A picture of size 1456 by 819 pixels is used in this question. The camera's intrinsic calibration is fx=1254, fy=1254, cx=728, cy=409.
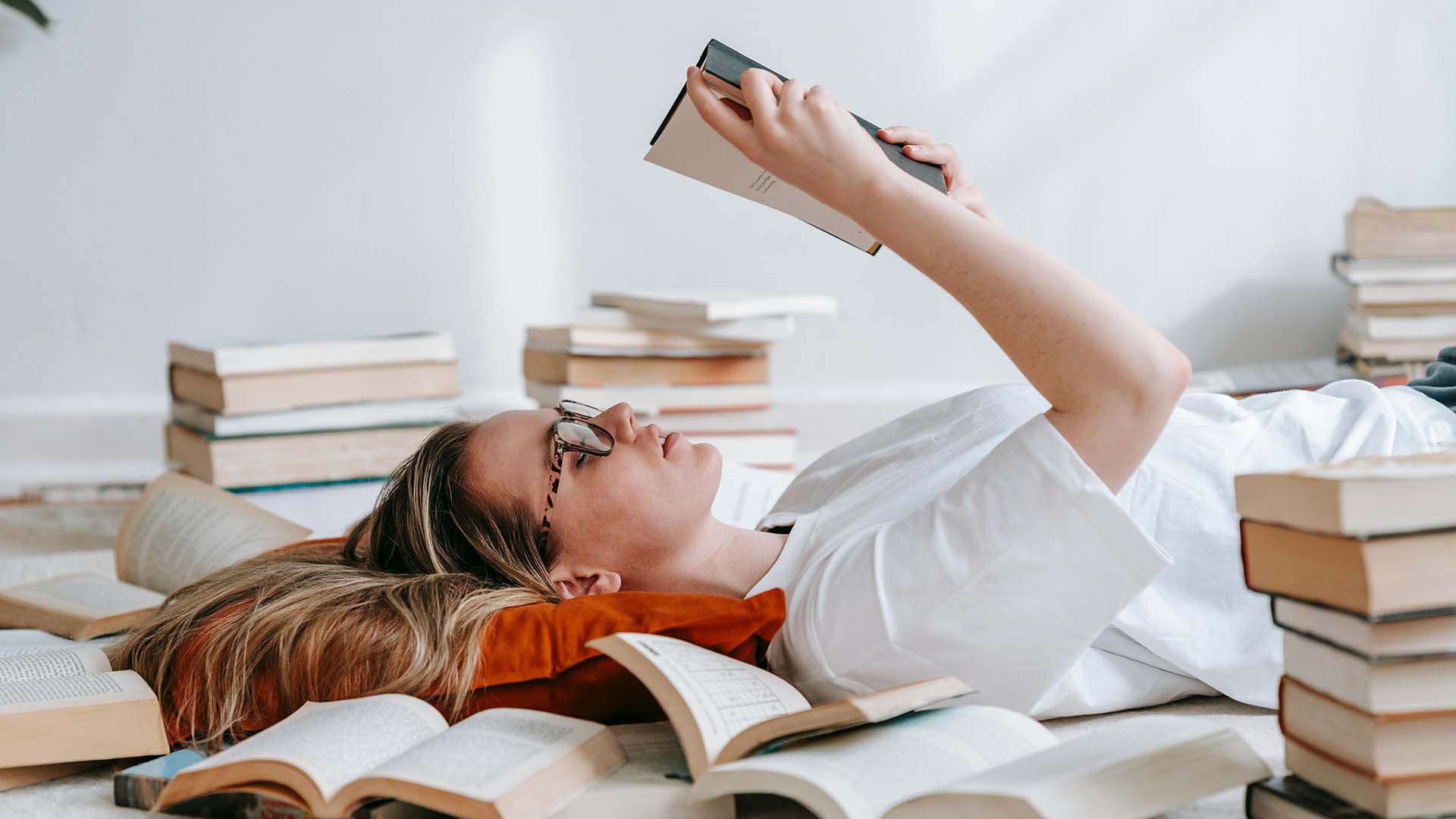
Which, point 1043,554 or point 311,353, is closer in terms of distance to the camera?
point 1043,554

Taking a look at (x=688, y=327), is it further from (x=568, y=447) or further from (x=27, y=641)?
(x=27, y=641)

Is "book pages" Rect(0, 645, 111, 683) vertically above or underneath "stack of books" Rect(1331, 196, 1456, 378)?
underneath

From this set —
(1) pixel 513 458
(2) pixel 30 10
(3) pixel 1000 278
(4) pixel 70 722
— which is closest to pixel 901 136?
(3) pixel 1000 278

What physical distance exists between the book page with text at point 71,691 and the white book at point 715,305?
154cm

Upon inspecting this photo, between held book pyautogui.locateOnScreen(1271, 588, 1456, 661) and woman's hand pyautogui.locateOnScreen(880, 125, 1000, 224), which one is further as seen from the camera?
woman's hand pyautogui.locateOnScreen(880, 125, 1000, 224)

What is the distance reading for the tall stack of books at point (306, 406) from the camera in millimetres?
2529

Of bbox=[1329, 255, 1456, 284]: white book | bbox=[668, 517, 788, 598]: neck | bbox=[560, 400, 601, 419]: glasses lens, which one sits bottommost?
bbox=[668, 517, 788, 598]: neck

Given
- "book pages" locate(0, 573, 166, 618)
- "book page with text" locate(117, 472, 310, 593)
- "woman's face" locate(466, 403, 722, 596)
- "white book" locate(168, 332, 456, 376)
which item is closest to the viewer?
"woman's face" locate(466, 403, 722, 596)

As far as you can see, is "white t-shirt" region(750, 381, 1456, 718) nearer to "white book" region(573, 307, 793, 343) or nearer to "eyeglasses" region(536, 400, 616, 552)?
"eyeglasses" region(536, 400, 616, 552)

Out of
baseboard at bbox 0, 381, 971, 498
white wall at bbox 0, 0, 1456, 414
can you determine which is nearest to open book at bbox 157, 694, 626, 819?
baseboard at bbox 0, 381, 971, 498

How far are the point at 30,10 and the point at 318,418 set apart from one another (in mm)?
1286

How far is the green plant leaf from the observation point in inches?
115

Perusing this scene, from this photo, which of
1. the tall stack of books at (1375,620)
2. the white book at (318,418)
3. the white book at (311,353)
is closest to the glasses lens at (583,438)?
the tall stack of books at (1375,620)

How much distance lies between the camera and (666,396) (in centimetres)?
277
